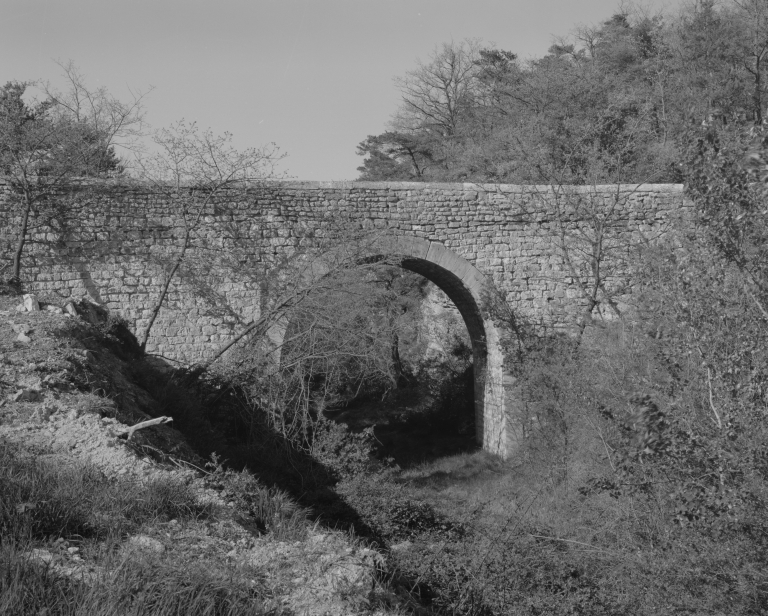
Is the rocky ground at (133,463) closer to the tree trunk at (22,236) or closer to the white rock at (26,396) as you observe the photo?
the white rock at (26,396)

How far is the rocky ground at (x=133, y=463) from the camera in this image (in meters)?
3.13

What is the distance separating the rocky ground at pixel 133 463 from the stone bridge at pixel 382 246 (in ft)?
9.00

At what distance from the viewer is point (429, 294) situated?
1656cm

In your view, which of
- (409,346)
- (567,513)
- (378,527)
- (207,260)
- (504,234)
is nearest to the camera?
(378,527)

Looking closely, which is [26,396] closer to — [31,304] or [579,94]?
[31,304]

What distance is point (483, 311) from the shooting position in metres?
10.9

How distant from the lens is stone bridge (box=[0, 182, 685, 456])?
953 centimetres

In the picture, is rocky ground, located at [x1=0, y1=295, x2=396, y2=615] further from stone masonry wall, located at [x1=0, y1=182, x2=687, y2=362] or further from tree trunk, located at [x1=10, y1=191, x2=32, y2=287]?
stone masonry wall, located at [x1=0, y1=182, x2=687, y2=362]

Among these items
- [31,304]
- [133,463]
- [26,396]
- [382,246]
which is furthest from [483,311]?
[133,463]

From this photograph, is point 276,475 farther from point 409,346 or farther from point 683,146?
point 409,346

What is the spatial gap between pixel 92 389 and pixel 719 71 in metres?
20.3

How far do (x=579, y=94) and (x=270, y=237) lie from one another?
1382 centimetres

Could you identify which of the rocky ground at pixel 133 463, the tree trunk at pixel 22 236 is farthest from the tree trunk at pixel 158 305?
the rocky ground at pixel 133 463

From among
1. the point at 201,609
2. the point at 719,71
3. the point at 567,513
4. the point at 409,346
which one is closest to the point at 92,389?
the point at 201,609
